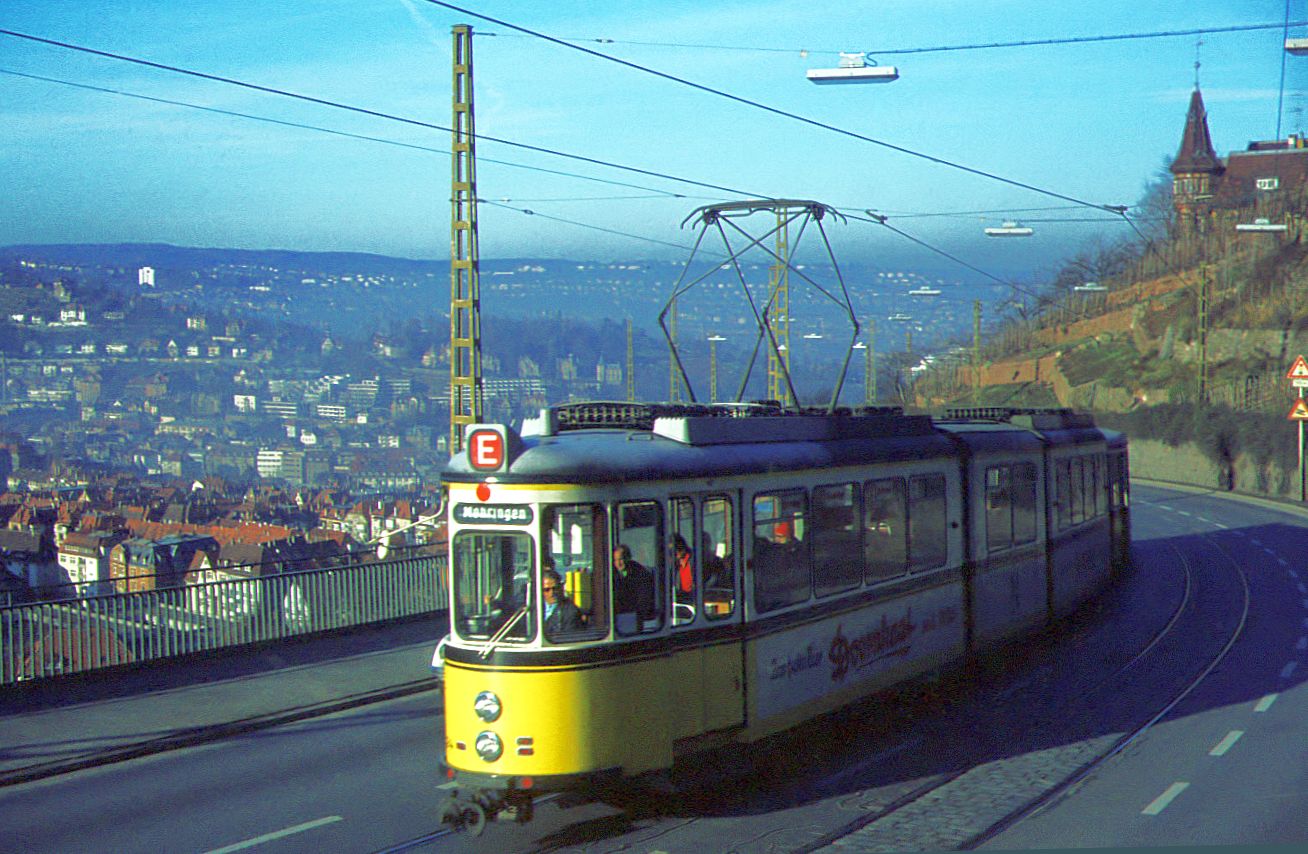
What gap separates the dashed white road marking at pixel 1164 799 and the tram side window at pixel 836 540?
3.16 m

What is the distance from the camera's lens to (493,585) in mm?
9797

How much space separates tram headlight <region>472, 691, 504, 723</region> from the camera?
374 inches

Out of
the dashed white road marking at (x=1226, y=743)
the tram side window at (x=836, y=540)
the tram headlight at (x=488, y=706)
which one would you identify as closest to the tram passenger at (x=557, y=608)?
the tram headlight at (x=488, y=706)

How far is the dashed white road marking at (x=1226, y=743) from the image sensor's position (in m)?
12.2

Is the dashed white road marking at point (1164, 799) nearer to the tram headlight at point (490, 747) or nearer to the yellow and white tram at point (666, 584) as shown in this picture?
the yellow and white tram at point (666, 584)

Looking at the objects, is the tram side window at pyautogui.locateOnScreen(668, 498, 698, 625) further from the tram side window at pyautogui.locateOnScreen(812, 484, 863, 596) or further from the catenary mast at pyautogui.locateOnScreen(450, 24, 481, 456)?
the catenary mast at pyautogui.locateOnScreen(450, 24, 481, 456)

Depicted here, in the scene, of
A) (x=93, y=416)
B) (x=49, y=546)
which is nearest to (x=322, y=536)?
(x=49, y=546)

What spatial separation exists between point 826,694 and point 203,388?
18.8 m

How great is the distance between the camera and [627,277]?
36.1 m

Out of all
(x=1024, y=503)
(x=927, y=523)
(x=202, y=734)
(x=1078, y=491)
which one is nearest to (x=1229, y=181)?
(x=1078, y=491)

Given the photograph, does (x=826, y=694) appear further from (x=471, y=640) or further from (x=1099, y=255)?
(x=1099, y=255)

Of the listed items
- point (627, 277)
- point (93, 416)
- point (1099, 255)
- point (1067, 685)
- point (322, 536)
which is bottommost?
point (1067, 685)

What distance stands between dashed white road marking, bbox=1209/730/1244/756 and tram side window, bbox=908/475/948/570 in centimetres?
323

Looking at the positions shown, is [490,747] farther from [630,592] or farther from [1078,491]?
[1078,491]
